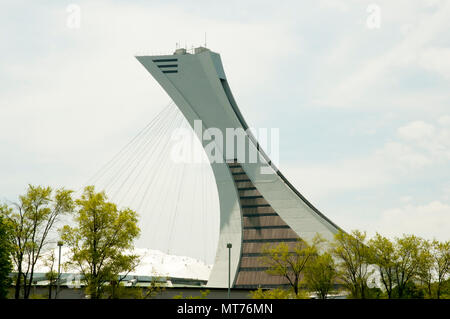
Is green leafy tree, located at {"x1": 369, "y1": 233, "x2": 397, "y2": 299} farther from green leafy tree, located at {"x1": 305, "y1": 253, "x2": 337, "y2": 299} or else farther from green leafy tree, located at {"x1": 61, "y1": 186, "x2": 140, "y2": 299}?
green leafy tree, located at {"x1": 61, "y1": 186, "x2": 140, "y2": 299}

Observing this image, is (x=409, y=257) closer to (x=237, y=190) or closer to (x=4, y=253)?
(x=237, y=190)

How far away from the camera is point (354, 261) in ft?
172

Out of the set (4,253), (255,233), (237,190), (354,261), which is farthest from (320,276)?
(4,253)

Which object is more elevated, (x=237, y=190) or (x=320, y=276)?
(x=237, y=190)

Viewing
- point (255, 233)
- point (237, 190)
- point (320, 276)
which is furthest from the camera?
point (237, 190)

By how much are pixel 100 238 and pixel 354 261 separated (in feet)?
83.7

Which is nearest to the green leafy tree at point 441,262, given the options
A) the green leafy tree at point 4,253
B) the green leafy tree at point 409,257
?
the green leafy tree at point 409,257

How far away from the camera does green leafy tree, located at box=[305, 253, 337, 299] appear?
2052 inches

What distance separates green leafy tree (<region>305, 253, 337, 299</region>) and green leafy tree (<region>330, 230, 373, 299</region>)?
1164 millimetres

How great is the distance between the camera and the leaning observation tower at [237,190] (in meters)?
70.3

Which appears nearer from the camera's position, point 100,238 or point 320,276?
point 100,238

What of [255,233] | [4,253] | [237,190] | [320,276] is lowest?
[320,276]

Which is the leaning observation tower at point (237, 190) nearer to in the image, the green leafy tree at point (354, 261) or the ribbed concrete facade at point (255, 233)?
the ribbed concrete facade at point (255, 233)
